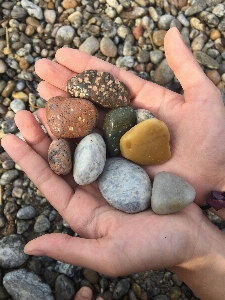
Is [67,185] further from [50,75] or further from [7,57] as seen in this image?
[7,57]

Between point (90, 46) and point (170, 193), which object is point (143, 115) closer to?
point (170, 193)

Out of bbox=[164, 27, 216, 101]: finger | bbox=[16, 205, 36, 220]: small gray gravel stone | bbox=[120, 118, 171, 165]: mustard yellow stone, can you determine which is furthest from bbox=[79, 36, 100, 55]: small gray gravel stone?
bbox=[16, 205, 36, 220]: small gray gravel stone

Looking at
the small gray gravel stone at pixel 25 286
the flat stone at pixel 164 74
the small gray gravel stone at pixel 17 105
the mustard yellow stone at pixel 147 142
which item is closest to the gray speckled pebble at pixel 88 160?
the mustard yellow stone at pixel 147 142

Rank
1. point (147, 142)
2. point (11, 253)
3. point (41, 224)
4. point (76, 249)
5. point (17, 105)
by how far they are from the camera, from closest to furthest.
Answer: point (76, 249)
point (147, 142)
point (11, 253)
point (41, 224)
point (17, 105)

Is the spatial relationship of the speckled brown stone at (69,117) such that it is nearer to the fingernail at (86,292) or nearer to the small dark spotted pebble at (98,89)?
the small dark spotted pebble at (98,89)

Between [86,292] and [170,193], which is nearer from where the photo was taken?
[170,193]

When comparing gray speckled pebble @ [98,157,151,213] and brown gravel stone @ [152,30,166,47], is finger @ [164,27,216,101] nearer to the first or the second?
gray speckled pebble @ [98,157,151,213]

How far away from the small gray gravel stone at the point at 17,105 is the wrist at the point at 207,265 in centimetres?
164

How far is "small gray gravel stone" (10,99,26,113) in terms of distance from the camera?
9.73ft

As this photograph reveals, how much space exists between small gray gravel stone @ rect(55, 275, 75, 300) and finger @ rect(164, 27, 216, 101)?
54.9 inches

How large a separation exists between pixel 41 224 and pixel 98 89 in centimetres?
100

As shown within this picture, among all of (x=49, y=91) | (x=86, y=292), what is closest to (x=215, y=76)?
(x=49, y=91)

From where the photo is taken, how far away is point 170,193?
6.70 feet

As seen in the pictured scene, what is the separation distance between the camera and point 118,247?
71.5 inches
